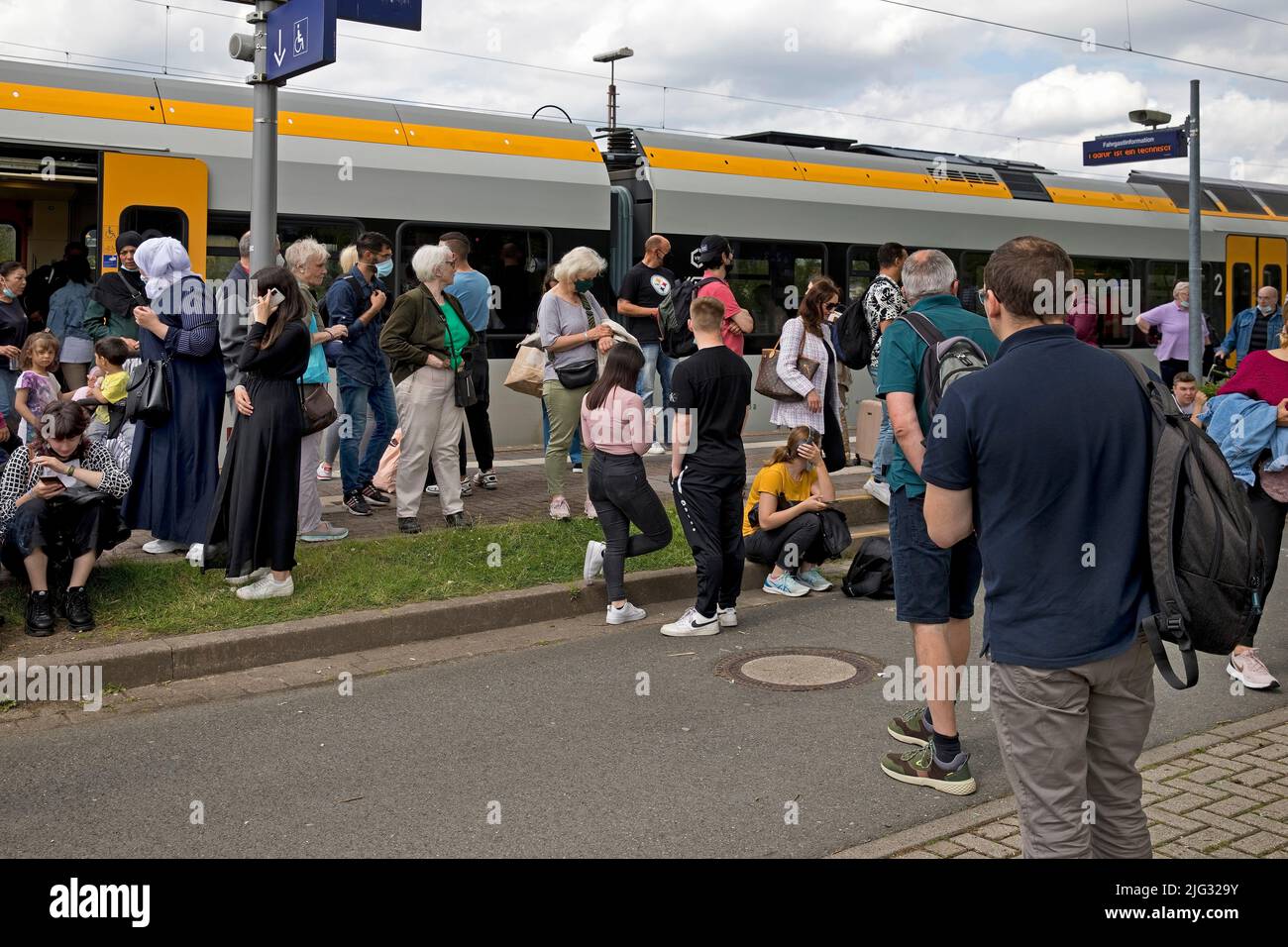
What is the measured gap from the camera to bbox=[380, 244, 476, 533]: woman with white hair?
28.4 ft

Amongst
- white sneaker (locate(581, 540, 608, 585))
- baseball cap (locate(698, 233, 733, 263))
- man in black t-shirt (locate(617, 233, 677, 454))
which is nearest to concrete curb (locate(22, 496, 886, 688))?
white sneaker (locate(581, 540, 608, 585))

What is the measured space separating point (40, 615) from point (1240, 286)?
2101 cm

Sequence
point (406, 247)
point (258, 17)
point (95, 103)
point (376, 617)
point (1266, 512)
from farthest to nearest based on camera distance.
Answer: point (406, 247) < point (95, 103) < point (258, 17) < point (376, 617) < point (1266, 512)

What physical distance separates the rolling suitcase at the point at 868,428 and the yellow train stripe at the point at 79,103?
21.8 ft

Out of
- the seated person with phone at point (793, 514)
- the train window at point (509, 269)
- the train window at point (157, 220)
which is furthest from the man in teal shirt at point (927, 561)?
the train window at point (509, 269)

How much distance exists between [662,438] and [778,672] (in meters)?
7.18

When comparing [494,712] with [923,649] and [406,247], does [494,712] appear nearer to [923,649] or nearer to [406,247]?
[923,649]

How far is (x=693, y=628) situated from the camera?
7.22 m

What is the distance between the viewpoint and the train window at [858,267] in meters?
16.4

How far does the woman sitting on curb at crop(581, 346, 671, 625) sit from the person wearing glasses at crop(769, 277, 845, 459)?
1745 millimetres

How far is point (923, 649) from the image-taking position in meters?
4.91

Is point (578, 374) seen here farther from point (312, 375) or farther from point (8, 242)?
point (8, 242)

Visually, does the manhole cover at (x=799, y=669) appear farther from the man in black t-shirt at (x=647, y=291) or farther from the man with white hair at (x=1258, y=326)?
the man with white hair at (x=1258, y=326)
